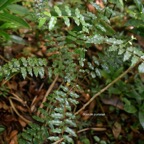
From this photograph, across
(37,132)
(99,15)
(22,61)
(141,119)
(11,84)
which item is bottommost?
(141,119)

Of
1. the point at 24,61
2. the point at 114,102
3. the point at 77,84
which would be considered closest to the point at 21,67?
the point at 24,61

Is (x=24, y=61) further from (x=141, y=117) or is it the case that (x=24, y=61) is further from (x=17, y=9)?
(x=141, y=117)

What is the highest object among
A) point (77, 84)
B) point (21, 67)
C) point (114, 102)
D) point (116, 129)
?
point (21, 67)

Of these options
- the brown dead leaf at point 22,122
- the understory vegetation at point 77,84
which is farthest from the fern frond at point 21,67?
the brown dead leaf at point 22,122

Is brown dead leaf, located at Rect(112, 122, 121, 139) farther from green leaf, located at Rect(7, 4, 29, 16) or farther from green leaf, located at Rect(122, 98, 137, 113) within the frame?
green leaf, located at Rect(7, 4, 29, 16)

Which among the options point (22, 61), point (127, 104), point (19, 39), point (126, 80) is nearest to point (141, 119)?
point (127, 104)

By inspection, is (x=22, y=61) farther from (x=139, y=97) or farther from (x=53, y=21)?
(x=139, y=97)

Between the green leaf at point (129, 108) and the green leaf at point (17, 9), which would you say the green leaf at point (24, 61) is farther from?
the green leaf at point (129, 108)

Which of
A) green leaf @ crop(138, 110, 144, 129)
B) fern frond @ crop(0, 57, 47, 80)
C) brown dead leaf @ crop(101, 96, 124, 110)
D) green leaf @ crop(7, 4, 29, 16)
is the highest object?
green leaf @ crop(7, 4, 29, 16)

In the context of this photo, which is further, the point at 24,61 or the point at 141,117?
the point at 141,117

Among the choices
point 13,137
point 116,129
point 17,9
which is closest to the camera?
point 13,137

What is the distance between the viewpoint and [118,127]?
180cm

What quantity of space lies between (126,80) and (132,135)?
14.6 inches

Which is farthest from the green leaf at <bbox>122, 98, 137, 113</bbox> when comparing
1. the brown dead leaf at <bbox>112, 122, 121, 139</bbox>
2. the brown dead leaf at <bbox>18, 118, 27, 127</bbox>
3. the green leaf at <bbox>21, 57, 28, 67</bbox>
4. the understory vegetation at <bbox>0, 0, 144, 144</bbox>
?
the green leaf at <bbox>21, 57, 28, 67</bbox>
